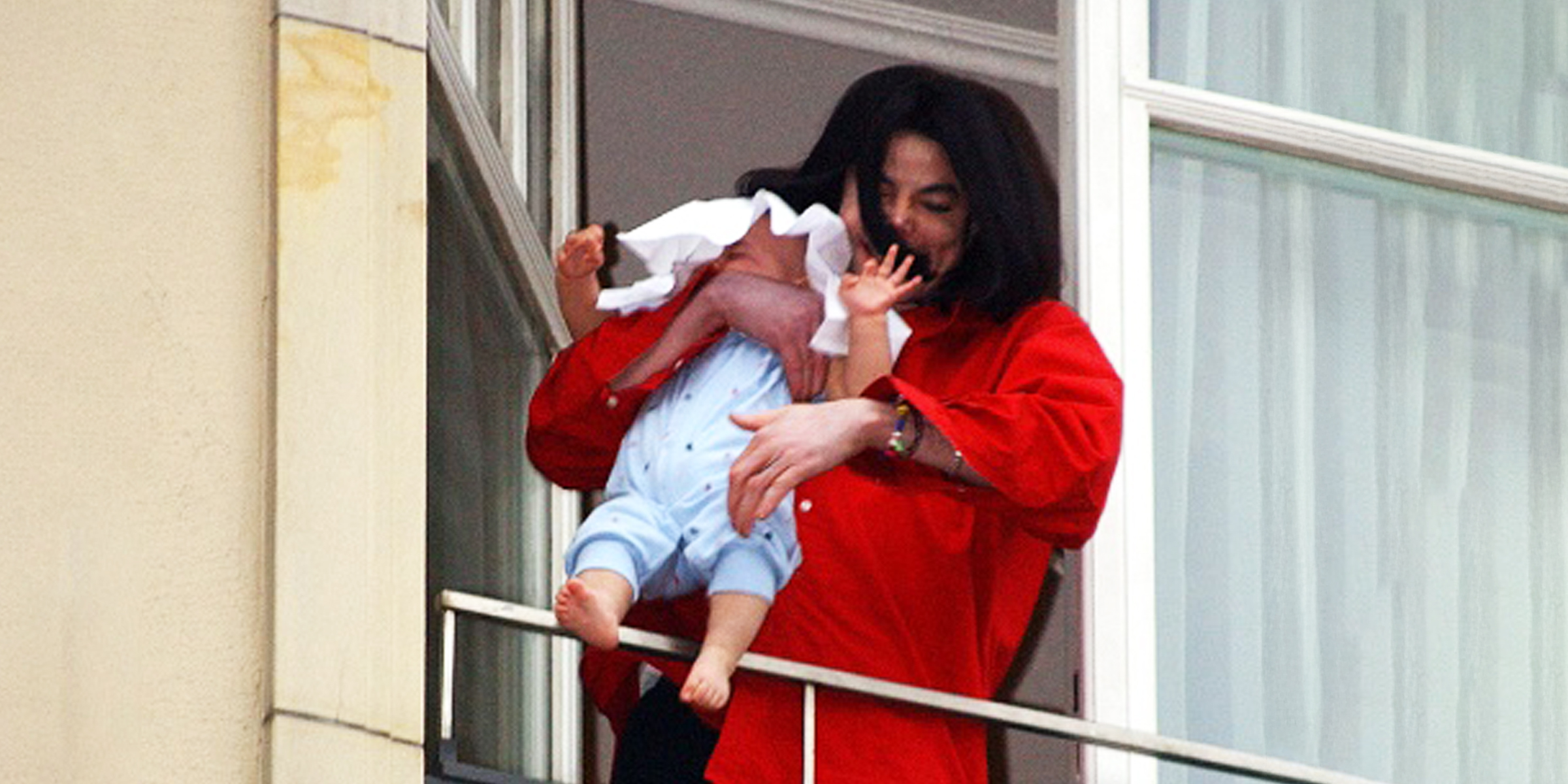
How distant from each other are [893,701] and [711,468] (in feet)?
1.43

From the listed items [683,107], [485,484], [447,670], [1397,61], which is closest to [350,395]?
[447,670]

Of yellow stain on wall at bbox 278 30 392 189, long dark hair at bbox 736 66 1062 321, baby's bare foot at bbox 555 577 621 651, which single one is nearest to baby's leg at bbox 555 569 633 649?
baby's bare foot at bbox 555 577 621 651

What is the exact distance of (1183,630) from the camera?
31.0ft

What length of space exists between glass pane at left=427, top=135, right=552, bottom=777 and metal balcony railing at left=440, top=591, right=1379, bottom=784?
0.46 ft

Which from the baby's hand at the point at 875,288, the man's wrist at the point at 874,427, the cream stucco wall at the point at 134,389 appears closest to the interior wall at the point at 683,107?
the baby's hand at the point at 875,288

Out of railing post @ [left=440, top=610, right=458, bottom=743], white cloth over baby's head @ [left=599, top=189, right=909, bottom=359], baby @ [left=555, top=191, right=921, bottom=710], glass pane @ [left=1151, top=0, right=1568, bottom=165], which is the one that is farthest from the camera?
glass pane @ [left=1151, top=0, right=1568, bottom=165]

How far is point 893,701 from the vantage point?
28.7ft

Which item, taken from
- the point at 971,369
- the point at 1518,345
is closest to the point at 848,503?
the point at 971,369

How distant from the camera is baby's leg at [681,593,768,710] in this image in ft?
27.9

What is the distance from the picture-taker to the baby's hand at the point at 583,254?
887 centimetres

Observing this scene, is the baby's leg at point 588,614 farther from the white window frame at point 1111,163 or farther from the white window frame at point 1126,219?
the white window frame at point 1126,219

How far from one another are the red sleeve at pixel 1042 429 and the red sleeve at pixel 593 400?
35 cm

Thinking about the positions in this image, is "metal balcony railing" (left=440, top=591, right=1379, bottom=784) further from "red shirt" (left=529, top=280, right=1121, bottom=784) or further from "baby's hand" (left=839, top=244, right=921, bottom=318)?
"baby's hand" (left=839, top=244, right=921, bottom=318)

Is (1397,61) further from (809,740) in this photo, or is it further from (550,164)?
(809,740)
